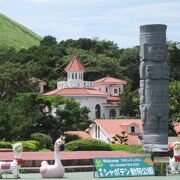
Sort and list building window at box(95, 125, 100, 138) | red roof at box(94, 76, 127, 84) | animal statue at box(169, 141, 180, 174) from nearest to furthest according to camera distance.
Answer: animal statue at box(169, 141, 180, 174), building window at box(95, 125, 100, 138), red roof at box(94, 76, 127, 84)

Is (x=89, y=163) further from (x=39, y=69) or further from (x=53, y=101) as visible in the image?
(x=39, y=69)

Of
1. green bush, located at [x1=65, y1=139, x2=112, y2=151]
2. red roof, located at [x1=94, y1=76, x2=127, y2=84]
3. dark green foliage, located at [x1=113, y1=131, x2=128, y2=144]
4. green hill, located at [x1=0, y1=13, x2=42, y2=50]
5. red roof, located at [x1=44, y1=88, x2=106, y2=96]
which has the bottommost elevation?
dark green foliage, located at [x1=113, y1=131, x2=128, y2=144]

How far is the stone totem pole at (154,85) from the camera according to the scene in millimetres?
31953

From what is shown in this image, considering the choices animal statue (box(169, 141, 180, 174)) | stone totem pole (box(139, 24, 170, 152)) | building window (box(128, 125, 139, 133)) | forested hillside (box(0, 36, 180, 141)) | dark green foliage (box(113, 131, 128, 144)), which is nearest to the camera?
animal statue (box(169, 141, 180, 174))

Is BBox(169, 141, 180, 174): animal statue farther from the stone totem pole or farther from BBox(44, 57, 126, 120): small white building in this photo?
BBox(44, 57, 126, 120): small white building

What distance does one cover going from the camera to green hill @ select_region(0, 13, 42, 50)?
13638cm

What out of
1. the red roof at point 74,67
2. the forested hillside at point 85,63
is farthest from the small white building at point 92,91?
the forested hillside at point 85,63

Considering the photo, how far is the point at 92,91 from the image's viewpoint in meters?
82.1

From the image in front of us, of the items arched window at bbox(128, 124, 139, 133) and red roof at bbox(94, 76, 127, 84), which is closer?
arched window at bbox(128, 124, 139, 133)

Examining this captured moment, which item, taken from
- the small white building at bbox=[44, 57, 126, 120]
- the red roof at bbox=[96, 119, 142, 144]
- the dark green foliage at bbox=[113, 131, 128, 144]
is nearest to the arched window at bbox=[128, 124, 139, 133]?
the red roof at bbox=[96, 119, 142, 144]

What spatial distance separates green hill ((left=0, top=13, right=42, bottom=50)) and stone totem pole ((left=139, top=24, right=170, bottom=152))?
99334mm

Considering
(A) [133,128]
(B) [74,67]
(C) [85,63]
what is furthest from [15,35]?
(A) [133,128]

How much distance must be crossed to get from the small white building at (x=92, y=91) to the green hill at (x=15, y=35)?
1829 inches

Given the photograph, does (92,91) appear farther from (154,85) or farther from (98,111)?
(154,85)
